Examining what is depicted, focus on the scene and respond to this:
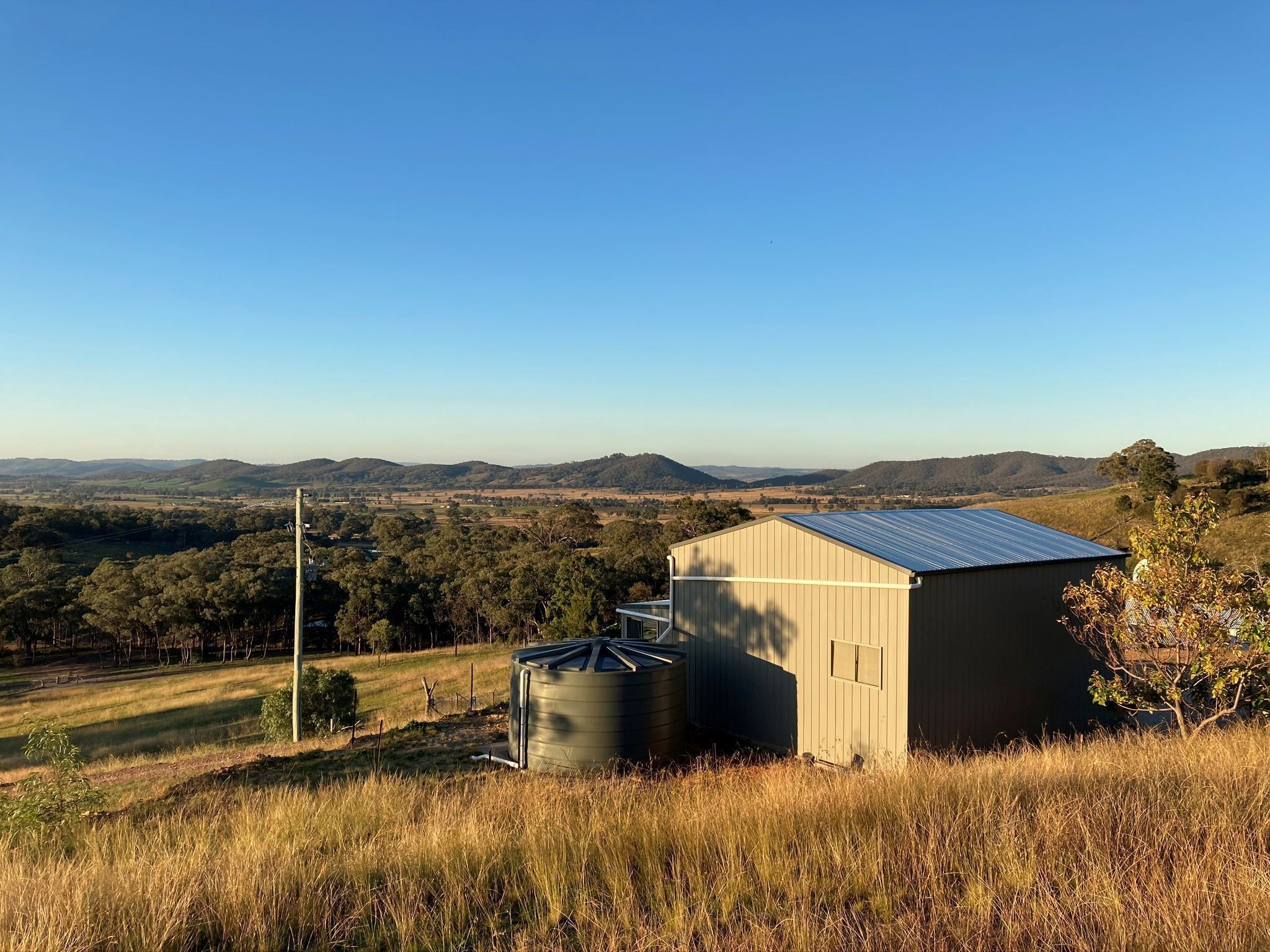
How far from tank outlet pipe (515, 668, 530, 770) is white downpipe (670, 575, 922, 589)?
176 inches

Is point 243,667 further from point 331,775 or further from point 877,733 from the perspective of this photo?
point 877,733

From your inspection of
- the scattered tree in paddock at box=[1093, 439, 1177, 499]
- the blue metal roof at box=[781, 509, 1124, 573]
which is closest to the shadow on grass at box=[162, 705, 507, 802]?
the blue metal roof at box=[781, 509, 1124, 573]

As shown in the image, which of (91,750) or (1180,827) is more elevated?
(1180,827)

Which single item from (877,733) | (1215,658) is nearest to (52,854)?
(877,733)

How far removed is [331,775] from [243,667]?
1307 inches

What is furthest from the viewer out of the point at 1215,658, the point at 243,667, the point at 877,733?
the point at 243,667

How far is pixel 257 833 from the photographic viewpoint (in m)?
5.75

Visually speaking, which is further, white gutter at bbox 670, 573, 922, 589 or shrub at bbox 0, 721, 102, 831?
white gutter at bbox 670, 573, 922, 589

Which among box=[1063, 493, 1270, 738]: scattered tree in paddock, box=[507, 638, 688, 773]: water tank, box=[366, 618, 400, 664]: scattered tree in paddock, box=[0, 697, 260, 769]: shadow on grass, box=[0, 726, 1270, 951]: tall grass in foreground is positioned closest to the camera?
box=[0, 726, 1270, 951]: tall grass in foreground

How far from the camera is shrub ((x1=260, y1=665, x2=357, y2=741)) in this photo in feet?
69.3

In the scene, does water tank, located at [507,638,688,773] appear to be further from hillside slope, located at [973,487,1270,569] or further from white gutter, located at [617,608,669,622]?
hillside slope, located at [973,487,1270,569]

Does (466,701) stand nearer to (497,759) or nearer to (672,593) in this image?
(672,593)

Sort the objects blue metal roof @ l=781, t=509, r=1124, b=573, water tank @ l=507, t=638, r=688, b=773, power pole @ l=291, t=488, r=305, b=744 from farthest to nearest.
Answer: power pole @ l=291, t=488, r=305, b=744, blue metal roof @ l=781, t=509, r=1124, b=573, water tank @ l=507, t=638, r=688, b=773

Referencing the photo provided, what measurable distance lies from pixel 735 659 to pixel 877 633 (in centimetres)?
364
